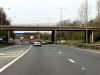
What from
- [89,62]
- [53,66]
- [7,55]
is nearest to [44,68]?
[53,66]

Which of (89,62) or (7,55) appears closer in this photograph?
(89,62)

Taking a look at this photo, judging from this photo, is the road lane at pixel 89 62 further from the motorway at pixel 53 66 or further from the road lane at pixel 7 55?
the road lane at pixel 7 55

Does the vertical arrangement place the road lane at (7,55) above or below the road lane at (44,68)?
below

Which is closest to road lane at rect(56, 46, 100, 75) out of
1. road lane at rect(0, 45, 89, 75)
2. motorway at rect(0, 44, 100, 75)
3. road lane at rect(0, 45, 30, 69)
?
motorway at rect(0, 44, 100, 75)

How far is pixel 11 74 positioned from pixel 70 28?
11158 cm

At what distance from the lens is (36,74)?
15336mm

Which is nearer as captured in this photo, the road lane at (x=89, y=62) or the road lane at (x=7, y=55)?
the road lane at (x=89, y=62)

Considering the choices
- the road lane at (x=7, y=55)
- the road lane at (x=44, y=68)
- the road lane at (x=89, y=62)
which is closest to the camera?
the road lane at (x=44, y=68)

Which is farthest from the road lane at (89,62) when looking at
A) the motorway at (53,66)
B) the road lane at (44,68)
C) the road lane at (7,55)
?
the road lane at (7,55)

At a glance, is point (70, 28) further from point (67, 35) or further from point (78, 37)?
point (67, 35)

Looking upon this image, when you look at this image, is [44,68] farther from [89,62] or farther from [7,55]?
[7,55]

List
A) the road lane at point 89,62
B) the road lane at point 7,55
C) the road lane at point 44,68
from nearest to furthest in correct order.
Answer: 1. the road lane at point 44,68
2. the road lane at point 89,62
3. the road lane at point 7,55

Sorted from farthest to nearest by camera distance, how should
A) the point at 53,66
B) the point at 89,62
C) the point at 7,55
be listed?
the point at 7,55
the point at 89,62
the point at 53,66

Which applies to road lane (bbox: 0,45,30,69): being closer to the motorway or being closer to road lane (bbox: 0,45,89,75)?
the motorway
